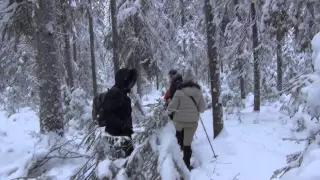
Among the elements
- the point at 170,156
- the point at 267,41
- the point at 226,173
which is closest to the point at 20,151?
the point at 226,173

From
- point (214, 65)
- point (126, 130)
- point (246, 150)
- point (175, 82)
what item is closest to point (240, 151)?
point (246, 150)

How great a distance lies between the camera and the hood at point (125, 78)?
4328 millimetres

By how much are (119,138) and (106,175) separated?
40 centimetres

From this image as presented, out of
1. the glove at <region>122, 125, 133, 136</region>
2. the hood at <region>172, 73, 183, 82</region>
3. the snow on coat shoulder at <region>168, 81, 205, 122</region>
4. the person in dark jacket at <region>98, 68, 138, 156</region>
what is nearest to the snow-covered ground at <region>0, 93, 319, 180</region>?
the snow on coat shoulder at <region>168, 81, 205, 122</region>

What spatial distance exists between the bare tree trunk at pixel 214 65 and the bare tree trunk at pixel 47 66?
406cm

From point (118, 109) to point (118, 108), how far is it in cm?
2

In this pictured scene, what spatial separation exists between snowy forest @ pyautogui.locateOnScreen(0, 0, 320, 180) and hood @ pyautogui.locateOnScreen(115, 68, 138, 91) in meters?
0.42

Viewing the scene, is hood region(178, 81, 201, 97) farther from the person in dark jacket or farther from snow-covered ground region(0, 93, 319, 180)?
the person in dark jacket

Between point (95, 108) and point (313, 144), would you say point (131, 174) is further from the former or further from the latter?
point (95, 108)

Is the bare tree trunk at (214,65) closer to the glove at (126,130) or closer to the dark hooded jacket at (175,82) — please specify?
the dark hooded jacket at (175,82)

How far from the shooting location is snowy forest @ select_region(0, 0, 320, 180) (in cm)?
241

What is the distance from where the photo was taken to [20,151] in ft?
23.0

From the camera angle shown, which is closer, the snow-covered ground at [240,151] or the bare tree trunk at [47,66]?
the bare tree trunk at [47,66]

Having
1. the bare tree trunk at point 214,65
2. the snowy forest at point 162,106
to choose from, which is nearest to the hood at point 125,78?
the snowy forest at point 162,106
